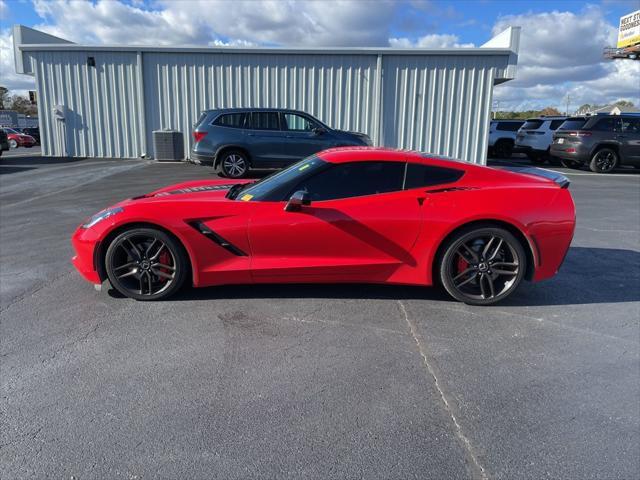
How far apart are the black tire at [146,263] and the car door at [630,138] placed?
15069mm

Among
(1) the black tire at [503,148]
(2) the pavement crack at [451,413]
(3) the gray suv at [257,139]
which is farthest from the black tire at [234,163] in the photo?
(1) the black tire at [503,148]

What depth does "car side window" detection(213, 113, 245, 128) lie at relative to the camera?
11.6 m

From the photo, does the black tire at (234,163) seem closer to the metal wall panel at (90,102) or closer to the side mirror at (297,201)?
the metal wall panel at (90,102)

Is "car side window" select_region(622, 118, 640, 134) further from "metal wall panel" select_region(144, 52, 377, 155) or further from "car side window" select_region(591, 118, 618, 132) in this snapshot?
"metal wall panel" select_region(144, 52, 377, 155)

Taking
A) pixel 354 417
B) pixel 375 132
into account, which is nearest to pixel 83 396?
pixel 354 417

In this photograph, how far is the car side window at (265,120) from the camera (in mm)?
11773

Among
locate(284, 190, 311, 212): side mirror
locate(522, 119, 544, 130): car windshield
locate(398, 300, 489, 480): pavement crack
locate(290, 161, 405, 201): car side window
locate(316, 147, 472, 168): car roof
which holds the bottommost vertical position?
locate(398, 300, 489, 480): pavement crack

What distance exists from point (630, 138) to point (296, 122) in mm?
10352

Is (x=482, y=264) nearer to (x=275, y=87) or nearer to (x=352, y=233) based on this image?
(x=352, y=233)

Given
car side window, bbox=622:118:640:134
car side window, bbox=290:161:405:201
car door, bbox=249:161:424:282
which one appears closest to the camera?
car door, bbox=249:161:424:282

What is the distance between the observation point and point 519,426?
2.47 m

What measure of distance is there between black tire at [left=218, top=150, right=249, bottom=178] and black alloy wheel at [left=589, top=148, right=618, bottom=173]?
1069cm

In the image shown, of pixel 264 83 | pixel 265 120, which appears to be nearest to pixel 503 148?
pixel 264 83

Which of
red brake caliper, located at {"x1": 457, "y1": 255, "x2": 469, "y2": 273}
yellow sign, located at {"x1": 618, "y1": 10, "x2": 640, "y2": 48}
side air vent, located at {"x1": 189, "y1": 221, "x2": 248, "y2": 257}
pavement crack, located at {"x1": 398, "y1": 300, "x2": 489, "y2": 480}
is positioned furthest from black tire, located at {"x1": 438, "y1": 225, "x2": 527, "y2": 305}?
yellow sign, located at {"x1": 618, "y1": 10, "x2": 640, "y2": 48}
